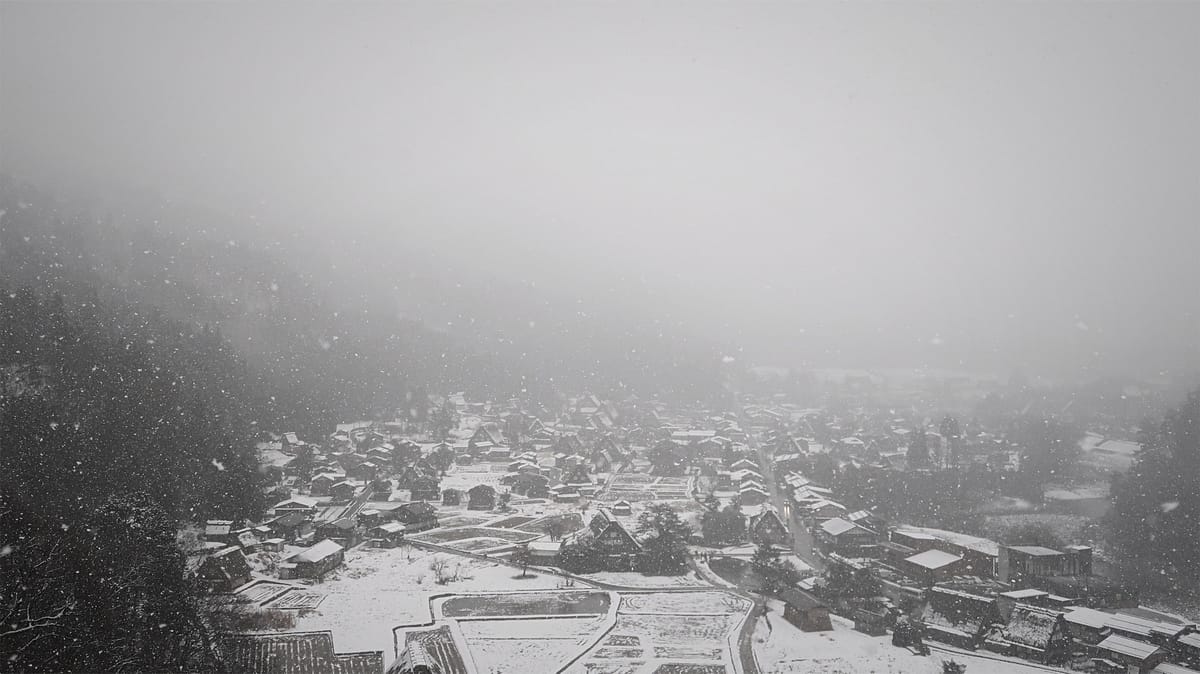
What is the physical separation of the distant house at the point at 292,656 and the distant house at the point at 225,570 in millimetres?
3510

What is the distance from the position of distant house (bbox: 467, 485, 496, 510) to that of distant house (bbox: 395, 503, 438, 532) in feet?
11.0

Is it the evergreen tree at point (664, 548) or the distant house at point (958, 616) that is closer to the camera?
the distant house at point (958, 616)

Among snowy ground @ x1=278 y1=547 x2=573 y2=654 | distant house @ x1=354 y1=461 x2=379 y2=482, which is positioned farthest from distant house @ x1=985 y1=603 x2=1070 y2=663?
Answer: distant house @ x1=354 y1=461 x2=379 y2=482

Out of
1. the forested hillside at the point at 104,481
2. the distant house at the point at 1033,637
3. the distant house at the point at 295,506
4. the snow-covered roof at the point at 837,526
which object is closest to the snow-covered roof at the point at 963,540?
the snow-covered roof at the point at 837,526

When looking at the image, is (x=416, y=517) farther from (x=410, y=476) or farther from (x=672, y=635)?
(x=672, y=635)

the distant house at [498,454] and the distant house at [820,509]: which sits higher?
the distant house at [820,509]

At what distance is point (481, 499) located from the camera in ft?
109

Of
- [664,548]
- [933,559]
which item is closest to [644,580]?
[664,548]

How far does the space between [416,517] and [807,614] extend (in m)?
17.9

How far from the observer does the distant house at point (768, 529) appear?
2766 centimetres

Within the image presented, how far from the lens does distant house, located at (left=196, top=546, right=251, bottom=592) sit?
19359mm

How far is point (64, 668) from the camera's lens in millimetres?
11188

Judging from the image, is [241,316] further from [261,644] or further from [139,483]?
[261,644]

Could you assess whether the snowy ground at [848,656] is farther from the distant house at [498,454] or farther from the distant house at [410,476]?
the distant house at [498,454]
